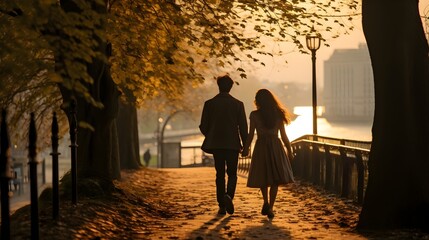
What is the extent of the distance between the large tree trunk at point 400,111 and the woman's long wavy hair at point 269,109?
1.79 m

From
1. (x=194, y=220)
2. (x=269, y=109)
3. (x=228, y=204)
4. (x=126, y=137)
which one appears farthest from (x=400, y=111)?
(x=126, y=137)

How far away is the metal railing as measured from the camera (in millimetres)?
13195

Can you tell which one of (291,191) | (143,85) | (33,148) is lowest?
(291,191)

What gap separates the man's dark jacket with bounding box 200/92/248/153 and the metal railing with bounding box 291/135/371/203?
2.60m

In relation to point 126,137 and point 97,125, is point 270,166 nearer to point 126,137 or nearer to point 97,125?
point 97,125

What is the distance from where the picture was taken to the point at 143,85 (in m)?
15.9

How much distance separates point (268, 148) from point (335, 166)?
4.38 meters

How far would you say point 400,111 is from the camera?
31.7 ft

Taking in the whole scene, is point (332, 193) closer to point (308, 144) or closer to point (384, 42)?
point (308, 144)

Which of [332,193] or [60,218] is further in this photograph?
[332,193]

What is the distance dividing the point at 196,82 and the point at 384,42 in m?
6.98

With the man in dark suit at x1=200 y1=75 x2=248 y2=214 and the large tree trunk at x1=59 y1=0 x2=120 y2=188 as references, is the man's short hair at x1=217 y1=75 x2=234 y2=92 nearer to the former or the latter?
the man in dark suit at x1=200 y1=75 x2=248 y2=214

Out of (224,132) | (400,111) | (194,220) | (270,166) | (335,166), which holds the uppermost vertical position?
(400,111)

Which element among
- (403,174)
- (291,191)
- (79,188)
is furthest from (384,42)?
(291,191)
